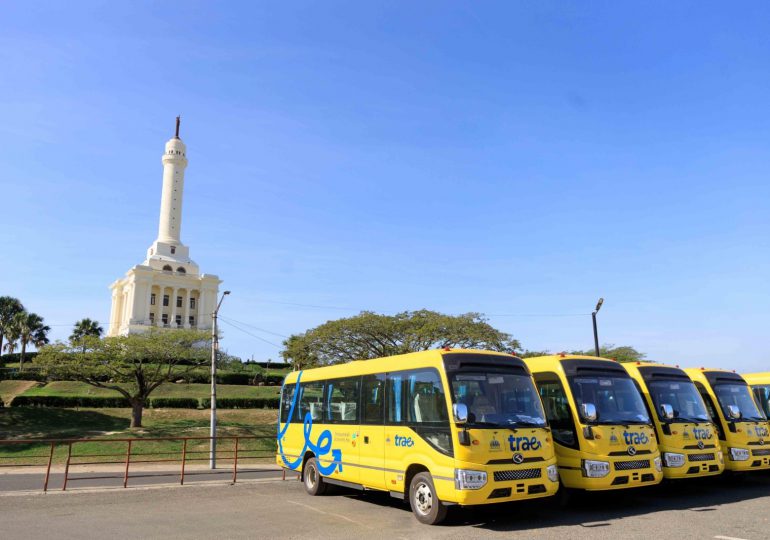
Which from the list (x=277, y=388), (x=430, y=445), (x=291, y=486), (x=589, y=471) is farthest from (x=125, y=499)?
(x=277, y=388)

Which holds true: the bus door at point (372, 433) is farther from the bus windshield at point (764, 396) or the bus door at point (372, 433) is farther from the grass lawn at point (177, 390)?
the grass lawn at point (177, 390)

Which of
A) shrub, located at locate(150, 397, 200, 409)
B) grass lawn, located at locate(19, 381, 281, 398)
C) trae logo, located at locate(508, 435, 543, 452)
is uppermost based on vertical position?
grass lawn, located at locate(19, 381, 281, 398)

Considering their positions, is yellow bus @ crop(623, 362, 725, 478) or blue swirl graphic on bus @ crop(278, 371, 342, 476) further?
blue swirl graphic on bus @ crop(278, 371, 342, 476)

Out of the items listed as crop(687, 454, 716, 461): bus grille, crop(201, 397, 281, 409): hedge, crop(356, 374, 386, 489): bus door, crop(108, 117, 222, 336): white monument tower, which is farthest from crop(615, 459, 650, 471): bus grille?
crop(108, 117, 222, 336): white monument tower

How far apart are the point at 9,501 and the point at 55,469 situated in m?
12.1

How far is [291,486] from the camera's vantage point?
15516mm

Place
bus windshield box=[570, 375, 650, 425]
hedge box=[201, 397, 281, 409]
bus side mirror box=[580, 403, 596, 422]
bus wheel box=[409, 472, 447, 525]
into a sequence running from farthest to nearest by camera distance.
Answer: hedge box=[201, 397, 281, 409] < bus windshield box=[570, 375, 650, 425] < bus side mirror box=[580, 403, 596, 422] < bus wheel box=[409, 472, 447, 525]

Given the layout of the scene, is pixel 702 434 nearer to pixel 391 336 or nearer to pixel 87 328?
pixel 391 336

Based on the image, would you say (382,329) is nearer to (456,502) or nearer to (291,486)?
(291,486)

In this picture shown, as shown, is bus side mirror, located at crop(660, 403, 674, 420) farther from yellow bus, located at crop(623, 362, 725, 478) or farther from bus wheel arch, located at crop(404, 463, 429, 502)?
bus wheel arch, located at crop(404, 463, 429, 502)

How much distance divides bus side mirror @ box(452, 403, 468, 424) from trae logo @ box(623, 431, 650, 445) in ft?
11.7

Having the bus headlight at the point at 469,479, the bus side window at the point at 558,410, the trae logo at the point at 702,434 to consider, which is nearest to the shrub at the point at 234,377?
the bus side window at the point at 558,410

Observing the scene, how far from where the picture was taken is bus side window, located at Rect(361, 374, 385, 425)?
11.8m

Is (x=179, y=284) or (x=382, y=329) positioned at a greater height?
(x=179, y=284)
